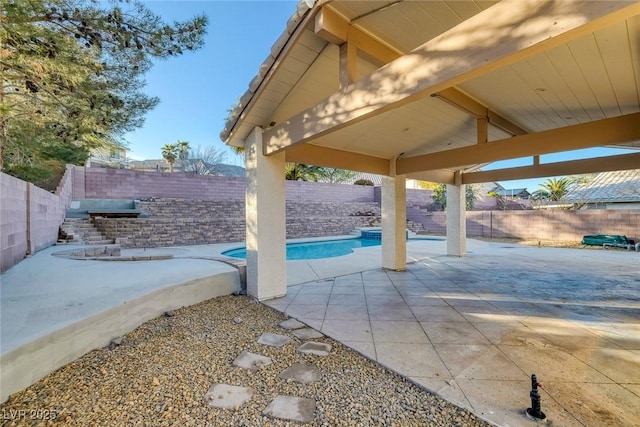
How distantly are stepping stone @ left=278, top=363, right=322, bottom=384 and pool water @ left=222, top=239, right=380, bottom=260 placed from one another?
26.9ft

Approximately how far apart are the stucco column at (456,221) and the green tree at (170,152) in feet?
74.1

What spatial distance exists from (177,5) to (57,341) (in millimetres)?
5814

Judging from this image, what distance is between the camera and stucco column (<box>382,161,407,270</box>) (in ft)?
24.7

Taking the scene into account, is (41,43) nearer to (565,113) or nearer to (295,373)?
(295,373)

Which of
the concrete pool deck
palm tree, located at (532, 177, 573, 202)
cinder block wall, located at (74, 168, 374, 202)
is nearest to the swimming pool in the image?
the concrete pool deck

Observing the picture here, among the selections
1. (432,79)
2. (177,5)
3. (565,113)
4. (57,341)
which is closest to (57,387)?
(57,341)

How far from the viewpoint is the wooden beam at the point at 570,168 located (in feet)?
20.3

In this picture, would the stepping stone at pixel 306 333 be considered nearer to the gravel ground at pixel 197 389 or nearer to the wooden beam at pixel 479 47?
the gravel ground at pixel 197 389

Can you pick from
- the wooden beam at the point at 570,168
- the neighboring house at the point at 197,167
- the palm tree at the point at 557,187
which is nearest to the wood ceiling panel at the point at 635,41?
the wooden beam at the point at 570,168

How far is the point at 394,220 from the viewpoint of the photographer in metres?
7.56

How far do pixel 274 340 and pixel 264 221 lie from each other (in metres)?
2.11

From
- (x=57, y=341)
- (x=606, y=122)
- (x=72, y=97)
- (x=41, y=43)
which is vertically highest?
(x=41, y=43)

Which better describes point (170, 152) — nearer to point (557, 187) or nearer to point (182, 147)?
point (182, 147)

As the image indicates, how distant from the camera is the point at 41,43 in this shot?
440 cm
